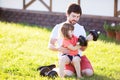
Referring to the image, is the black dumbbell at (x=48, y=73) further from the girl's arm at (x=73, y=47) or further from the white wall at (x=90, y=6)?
the white wall at (x=90, y=6)

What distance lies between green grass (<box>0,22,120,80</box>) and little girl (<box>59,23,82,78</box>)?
241 millimetres

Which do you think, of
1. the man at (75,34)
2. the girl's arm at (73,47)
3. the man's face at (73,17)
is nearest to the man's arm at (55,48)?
the man at (75,34)

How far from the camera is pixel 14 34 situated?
11281mm

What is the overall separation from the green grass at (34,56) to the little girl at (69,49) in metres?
0.24

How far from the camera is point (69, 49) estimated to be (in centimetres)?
666

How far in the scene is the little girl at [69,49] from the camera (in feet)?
21.2

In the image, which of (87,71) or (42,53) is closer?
(87,71)

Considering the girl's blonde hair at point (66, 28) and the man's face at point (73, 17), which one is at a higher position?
the man's face at point (73, 17)

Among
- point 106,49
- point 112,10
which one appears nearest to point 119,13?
point 112,10

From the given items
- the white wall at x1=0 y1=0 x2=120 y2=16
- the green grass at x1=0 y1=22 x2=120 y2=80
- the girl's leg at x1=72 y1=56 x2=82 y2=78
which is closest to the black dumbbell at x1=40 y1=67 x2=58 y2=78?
the green grass at x1=0 y1=22 x2=120 y2=80

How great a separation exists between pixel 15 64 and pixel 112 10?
641cm

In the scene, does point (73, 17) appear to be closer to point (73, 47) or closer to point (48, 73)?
point (73, 47)

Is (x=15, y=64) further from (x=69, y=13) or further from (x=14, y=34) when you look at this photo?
(x=14, y=34)

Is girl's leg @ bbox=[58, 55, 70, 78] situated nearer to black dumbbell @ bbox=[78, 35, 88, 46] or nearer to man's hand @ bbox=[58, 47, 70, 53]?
man's hand @ bbox=[58, 47, 70, 53]
